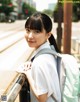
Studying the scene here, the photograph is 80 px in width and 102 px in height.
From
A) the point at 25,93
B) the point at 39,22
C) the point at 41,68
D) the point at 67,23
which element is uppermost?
the point at 39,22

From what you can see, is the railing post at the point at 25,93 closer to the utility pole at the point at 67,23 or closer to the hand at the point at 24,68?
the hand at the point at 24,68

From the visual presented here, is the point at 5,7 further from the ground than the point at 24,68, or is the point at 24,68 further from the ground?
the point at 24,68

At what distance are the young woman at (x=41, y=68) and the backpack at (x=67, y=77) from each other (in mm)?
41

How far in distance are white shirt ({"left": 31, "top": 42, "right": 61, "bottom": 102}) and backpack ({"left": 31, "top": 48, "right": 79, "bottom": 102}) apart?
50 millimetres

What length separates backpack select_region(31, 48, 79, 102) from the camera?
2545mm

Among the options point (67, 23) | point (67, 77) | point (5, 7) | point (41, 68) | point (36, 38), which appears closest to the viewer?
point (41, 68)

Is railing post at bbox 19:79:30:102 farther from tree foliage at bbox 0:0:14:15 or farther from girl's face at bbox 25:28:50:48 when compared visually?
tree foliage at bbox 0:0:14:15

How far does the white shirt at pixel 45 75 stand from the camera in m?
2.45

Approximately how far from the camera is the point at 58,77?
260 centimetres

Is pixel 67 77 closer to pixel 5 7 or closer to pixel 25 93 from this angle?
pixel 25 93

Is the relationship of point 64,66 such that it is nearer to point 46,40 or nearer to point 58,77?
point 58,77

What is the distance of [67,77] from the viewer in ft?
8.46

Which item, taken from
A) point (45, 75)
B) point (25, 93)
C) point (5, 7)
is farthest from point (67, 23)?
point (5, 7)

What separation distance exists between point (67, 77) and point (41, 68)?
9.8 inches
